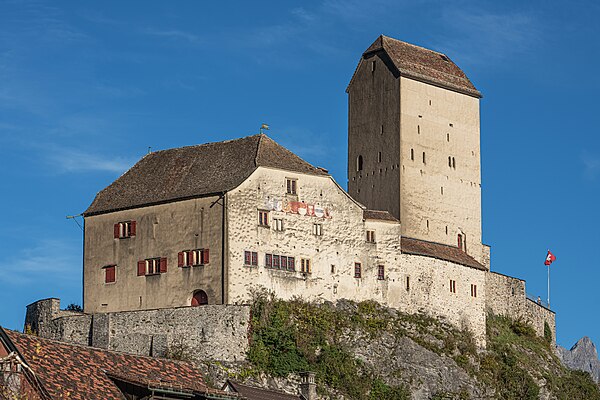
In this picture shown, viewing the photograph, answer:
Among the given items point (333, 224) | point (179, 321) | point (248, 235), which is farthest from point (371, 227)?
point (179, 321)

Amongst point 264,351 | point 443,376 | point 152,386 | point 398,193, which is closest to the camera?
point 152,386

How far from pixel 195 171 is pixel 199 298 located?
7950mm

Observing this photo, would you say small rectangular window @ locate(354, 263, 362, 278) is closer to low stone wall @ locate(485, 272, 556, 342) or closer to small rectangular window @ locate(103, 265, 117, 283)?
small rectangular window @ locate(103, 265, 117, 283)

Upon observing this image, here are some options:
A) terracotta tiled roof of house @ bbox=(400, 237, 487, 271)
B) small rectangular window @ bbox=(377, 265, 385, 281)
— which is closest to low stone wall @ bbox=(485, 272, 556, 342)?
terracotta tiled roof of house @ bbox=(400, 237, 487, 271)

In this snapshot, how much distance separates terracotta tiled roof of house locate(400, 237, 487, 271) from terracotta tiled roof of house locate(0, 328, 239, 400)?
29.3 meters

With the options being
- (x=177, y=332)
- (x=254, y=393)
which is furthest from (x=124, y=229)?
(x=254, y=393)

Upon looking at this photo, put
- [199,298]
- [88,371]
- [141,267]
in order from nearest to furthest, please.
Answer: [88,371]
[199,298]
[141,267]

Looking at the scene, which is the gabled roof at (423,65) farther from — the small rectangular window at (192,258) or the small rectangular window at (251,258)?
the small rectangular window at (192,258)

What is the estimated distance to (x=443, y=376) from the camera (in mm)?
81500

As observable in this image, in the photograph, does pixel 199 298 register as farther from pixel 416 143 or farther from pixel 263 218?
pixel 416 143

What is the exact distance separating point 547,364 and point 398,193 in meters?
15.6

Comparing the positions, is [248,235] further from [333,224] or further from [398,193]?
[398,193]

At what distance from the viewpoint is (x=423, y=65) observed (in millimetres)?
92188

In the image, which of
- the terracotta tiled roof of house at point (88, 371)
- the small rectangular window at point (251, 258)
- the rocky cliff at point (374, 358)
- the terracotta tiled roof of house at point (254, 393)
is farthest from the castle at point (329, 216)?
the terracotta tiled roof of house at point (88, 371)
